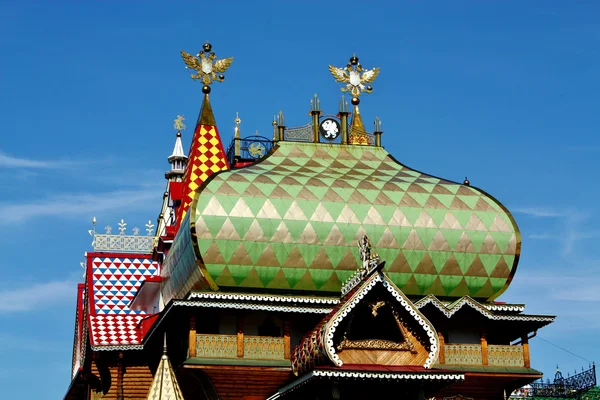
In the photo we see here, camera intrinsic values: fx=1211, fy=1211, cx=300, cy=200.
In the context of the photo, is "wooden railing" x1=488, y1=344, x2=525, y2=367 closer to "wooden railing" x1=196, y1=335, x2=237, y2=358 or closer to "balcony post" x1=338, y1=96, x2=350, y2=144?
"wooden railing" x1=196, y1=335, x2=237, y2=358

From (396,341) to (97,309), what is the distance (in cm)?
1657

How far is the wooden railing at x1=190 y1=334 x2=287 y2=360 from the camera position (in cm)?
3525

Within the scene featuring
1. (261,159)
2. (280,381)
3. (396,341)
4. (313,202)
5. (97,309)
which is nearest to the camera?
(396,341)

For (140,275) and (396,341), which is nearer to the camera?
(396,341)

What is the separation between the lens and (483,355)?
3738 cm

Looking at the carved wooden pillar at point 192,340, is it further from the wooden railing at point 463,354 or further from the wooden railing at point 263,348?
the wooden railing at point 463,354

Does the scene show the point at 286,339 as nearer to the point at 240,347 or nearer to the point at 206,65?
the point at 240,347

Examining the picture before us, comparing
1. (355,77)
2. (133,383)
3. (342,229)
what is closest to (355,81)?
(355,77)

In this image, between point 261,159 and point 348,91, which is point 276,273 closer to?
point 261,159

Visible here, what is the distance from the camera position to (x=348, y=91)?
43.3 m

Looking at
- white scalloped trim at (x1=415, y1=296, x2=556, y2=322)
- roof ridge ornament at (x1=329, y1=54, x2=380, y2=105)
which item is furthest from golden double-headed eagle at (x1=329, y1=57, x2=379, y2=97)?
white scalloped trim at (x1=415, y1=296, x2=556, y2=322)

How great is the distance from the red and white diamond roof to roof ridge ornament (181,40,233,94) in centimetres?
767

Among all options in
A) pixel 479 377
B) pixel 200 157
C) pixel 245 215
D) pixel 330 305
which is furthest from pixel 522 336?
pixel 200 157

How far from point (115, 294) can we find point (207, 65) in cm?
940
